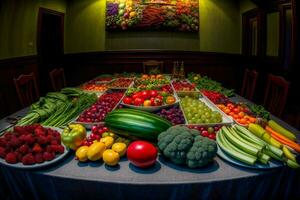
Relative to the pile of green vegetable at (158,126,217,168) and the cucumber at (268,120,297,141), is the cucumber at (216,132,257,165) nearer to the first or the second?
the pile of green vegetable at (158,126,217,168)

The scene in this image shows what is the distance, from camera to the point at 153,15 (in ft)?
17.0

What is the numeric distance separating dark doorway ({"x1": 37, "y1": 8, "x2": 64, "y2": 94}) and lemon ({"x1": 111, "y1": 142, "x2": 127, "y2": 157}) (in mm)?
4386

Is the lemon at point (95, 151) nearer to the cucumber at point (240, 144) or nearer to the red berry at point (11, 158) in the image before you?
the red berry at point (11, 158)

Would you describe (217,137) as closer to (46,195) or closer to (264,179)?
(264,179)

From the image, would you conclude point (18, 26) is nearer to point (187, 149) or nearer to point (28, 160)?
point (28, 160)

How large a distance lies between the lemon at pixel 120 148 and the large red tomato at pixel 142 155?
8 centimetres

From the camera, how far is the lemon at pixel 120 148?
125 cm

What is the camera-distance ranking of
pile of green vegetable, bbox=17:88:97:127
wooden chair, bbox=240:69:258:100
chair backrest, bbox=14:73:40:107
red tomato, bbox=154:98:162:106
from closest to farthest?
pile of green vegetable, bbox=17:88:97:127 → red tomato, bbox=154:98:162:106 → chair backrest, bbox=14:73:40:107 → wooden chair, bbox=240:69:258:100

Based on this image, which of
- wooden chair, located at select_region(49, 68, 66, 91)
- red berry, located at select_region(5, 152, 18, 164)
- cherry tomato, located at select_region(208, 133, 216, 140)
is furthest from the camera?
wooden chair, located at select_region(49, 68, 66, 91)

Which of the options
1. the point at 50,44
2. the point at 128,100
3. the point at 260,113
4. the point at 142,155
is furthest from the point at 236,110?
the point at 50,44

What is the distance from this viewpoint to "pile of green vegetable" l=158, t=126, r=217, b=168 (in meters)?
1.13

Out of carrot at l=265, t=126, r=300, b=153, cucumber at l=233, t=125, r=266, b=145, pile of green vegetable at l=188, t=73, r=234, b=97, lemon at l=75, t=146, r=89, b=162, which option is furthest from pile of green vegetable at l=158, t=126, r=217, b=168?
pile of green vegetable at l=188, t=73, r=234, b=97

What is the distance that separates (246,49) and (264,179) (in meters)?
4.70

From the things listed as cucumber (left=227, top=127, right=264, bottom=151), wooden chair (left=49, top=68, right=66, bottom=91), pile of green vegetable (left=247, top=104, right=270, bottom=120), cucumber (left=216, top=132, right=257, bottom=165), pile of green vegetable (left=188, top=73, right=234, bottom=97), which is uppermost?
wooden chair (left=49, top=68, right=66, bottom=91)
